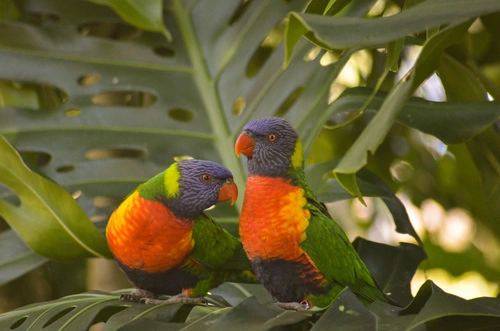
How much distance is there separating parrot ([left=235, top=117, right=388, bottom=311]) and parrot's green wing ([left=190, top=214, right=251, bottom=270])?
14 centimetres

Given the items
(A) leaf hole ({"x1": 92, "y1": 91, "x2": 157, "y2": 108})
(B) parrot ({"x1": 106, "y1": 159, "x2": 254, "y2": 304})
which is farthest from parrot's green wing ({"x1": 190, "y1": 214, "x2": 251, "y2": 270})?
(A) leaf hole ({"x1": 92, "y1": 91, "x2": 157, "y2": 108})

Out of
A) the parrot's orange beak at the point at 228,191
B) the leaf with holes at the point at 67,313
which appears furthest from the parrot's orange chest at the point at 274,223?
→ the leaf with holes at the point at 67,313

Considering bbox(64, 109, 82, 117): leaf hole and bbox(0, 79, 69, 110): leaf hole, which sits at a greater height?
bbox(64, 109, 82, 117): leaf hole

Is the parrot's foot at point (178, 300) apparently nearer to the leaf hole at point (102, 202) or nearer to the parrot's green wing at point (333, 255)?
the parrot's green wing at point (333, 255)

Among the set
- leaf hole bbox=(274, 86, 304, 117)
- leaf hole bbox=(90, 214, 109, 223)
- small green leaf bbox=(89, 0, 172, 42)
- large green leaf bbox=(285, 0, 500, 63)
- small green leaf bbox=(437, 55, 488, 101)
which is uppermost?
large green leaf bbox=(285, 0, 500, 63)

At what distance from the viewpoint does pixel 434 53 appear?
2.27ft

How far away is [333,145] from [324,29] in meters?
1.10

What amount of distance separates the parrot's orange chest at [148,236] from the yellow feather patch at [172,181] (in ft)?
0.10

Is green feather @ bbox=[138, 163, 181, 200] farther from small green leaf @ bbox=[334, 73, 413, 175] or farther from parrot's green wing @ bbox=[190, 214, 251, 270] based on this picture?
small green leaf @ bbox=[334, 73, 413, 175]

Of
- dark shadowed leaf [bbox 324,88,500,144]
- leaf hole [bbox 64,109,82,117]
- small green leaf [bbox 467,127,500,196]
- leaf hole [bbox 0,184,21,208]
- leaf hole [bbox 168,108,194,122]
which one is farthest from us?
leaf hole [bbox 168,108,194,122]

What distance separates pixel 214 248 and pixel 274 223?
20 cm

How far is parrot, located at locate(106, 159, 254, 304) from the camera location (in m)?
1.03

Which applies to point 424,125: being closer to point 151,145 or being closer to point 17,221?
point 151,145

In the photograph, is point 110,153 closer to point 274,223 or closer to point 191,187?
point 191,187
